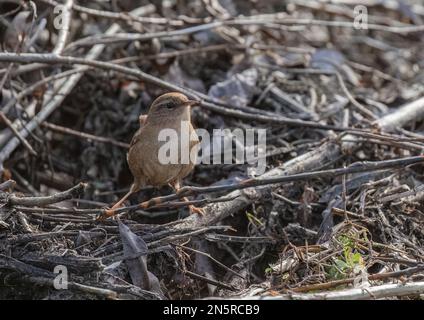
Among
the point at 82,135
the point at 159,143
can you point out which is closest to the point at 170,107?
the point at 159,143

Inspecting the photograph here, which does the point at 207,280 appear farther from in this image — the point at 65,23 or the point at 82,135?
the point at 65,23

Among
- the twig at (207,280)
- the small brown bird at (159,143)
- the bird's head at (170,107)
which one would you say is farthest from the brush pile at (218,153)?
the bird's head at (170,107)

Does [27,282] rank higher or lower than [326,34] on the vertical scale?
lower

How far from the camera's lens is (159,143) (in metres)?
5.30

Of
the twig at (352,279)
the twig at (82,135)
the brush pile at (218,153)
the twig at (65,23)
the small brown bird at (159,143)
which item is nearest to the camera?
the twig at (352,279)

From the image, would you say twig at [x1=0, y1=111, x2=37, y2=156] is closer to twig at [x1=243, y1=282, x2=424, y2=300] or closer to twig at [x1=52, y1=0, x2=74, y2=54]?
twig at [x1=52, y1=0, x2=74, y2=54]

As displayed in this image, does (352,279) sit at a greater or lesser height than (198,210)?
lesser

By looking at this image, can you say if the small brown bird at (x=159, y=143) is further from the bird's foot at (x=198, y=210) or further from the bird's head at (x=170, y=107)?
the bird's foot at (x=198, y=210)

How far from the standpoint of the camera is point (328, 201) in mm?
5391

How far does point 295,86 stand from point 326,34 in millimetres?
2295

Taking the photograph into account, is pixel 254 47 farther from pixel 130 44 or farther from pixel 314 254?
pixel 314 254

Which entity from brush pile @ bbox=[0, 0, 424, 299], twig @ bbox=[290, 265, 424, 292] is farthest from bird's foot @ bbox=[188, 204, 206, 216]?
twig @ bbox=[290, 265, 424, 292]

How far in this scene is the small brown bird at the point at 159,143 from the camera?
5.28 metres
